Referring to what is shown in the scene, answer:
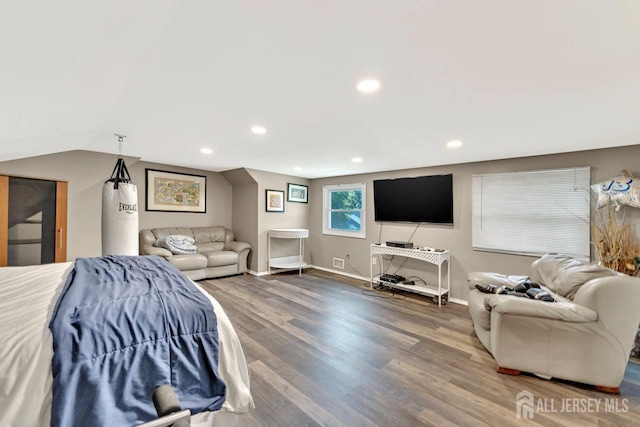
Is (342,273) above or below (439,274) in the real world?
below

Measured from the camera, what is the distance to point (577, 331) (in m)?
1.95

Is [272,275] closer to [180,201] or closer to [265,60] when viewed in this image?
[180,201]

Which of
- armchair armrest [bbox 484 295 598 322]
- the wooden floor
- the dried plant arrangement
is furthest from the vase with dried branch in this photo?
armchair armrest [bbox 484 295 598 322]

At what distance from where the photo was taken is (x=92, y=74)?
1.44 m

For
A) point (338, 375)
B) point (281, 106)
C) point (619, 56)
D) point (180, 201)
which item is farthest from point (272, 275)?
point (619, 56)

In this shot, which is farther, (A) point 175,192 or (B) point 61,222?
(A) point 175,192

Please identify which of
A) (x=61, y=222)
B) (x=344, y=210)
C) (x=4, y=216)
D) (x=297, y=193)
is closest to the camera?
(x=4, y=216)

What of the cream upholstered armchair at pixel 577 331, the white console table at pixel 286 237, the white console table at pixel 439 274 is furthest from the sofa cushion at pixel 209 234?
the cream upholstered armchair at pixel 577 331

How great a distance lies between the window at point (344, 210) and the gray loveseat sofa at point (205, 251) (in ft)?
6.15

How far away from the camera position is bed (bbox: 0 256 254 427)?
3.09 feet

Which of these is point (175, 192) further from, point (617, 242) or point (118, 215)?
point (617, 242)

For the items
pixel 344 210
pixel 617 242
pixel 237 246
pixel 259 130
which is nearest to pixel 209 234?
pixel 237 246

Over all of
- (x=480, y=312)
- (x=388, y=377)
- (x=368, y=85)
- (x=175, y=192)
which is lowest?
(x=388, y=377)

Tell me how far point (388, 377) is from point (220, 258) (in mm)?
3708
